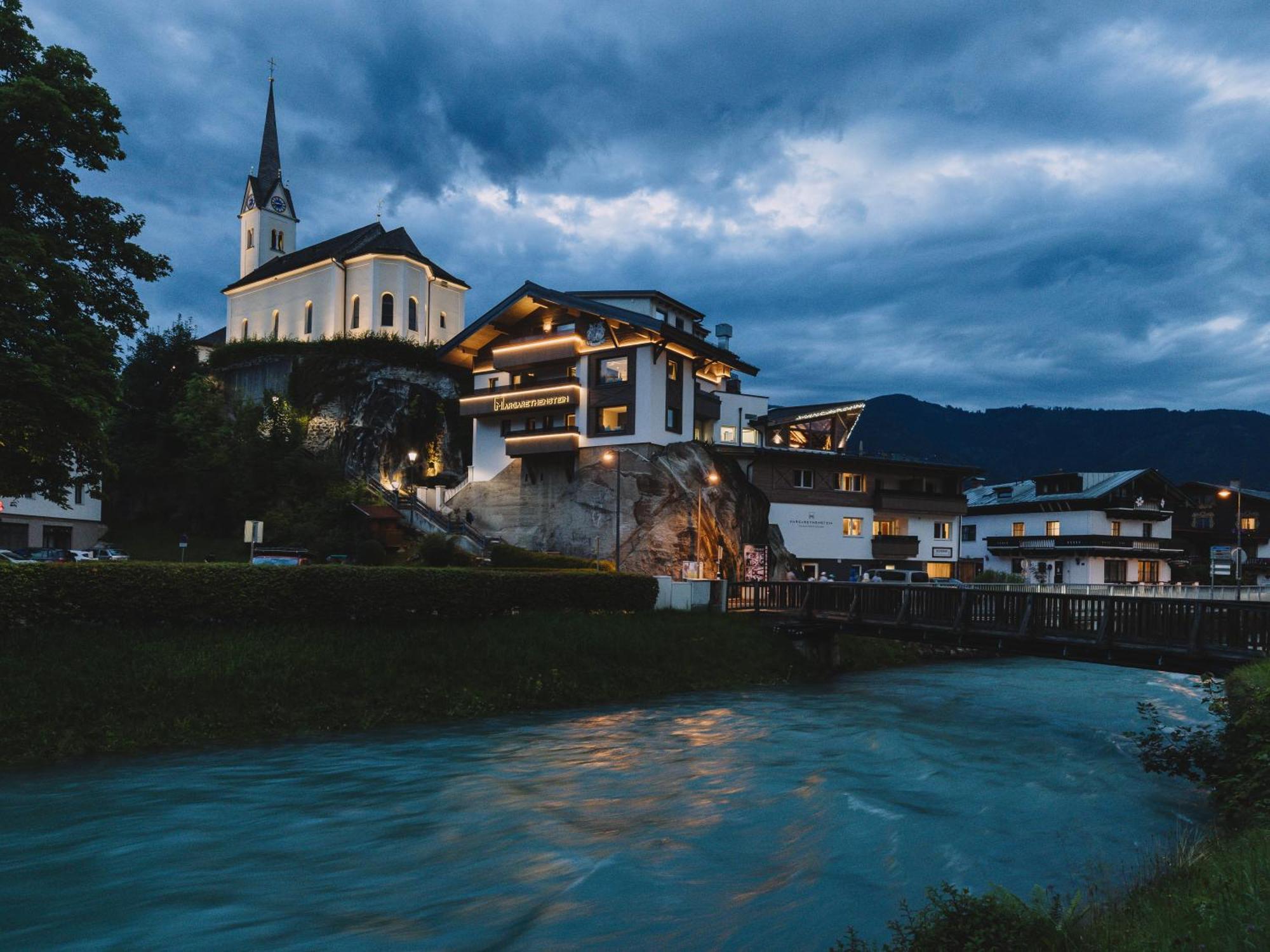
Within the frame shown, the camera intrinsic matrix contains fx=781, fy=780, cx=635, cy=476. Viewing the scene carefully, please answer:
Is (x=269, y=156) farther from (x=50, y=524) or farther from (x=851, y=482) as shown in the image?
(x=851, y=482)

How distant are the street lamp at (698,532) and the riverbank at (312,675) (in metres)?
12.0

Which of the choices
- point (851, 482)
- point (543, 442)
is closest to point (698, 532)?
point (543, 442)

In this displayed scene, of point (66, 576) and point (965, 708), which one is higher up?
point (66, 576)

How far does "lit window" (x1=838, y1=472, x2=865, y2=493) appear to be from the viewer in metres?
57.1

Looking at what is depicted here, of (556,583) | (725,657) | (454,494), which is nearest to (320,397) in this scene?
(454,494)

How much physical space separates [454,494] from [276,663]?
35.1 m

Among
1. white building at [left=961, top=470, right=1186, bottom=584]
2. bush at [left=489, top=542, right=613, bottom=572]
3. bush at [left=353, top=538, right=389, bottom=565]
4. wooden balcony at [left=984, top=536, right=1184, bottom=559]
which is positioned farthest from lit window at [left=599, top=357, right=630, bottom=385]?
wooden balcony at [left=984, top=536, right=1184, bottom=559]

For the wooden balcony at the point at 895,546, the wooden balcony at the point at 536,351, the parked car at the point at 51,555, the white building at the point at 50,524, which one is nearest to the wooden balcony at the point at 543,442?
the wooden balcony at the point at 536,351

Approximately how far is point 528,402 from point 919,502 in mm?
30353

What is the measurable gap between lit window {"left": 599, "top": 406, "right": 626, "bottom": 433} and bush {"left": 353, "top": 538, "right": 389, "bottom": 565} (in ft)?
49.3

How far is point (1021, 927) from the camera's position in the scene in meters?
6.82

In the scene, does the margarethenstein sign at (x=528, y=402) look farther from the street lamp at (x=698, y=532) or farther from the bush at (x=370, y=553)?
the bush at (x=370, y=553)

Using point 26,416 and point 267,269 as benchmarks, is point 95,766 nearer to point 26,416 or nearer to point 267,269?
point 26,416

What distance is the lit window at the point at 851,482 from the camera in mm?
57125
